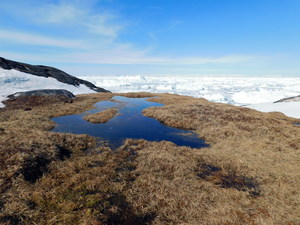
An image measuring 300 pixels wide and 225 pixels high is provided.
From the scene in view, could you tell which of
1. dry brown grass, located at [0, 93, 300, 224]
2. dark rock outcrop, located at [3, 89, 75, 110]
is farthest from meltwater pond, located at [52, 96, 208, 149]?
dark rock outcrop, located at [3, 89, 75, 110]

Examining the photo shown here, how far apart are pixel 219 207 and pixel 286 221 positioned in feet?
9.19

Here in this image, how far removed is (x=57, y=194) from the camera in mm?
8180

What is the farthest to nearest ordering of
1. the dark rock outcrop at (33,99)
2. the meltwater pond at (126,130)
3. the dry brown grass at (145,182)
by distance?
the dark rock outcrop at (33,99), the meltwater pond at (126,130), the dry brown grass at (145,182)

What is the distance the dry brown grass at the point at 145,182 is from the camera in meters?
7.25

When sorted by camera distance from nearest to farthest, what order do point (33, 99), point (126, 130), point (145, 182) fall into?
point (145, 182) → point (126, 130) → point (33, 99)

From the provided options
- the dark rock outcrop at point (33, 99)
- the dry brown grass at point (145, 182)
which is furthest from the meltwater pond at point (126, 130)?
the dark rock outcrop at point (33, 99)

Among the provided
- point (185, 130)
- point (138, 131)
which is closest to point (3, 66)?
point (138, 131)

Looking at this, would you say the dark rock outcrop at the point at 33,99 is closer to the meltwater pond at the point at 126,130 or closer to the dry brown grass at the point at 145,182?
the meltwater pond at the point at 126,130

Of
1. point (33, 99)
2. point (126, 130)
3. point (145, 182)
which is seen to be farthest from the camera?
point (33, 99)

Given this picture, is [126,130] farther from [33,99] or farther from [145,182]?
[33,99]

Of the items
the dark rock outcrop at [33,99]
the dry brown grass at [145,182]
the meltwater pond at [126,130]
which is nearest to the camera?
the dry brown grass at [145,182]

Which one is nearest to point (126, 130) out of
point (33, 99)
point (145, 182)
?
point (145, 182)

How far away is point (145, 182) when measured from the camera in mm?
9773

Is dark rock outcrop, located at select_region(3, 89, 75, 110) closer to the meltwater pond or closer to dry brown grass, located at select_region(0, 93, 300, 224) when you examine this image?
the meltwater pond
